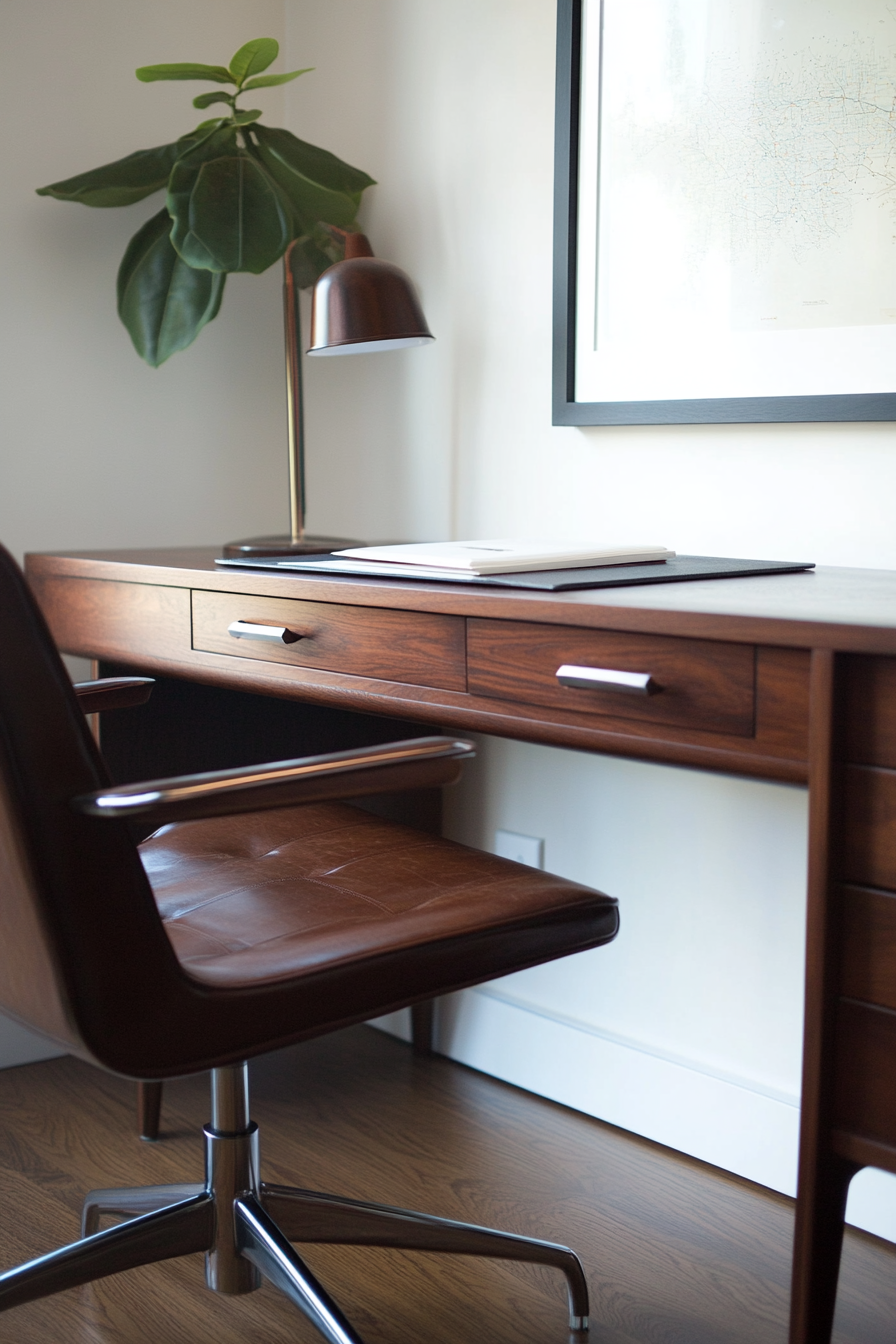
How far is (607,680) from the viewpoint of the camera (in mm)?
1092

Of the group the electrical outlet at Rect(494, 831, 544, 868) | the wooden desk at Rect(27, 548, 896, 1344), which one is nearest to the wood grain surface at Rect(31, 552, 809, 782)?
the wooden desk at Rect(27, 548, 896, 1344)

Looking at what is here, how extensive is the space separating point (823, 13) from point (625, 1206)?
58.6 inches

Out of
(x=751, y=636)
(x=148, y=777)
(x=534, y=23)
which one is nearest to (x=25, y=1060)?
(x=148, y=777)

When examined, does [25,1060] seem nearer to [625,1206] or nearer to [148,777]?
[148,777]

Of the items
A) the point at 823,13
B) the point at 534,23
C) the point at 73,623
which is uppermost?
the point at 534,23

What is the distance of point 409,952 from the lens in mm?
1082

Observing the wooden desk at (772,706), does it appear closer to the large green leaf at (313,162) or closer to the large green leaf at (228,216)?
the large green leaf at (228,216)

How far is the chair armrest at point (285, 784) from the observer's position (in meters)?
0.93

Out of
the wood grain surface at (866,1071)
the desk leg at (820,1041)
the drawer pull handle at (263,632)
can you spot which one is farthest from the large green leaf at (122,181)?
the wood grain surface at (866,1071)

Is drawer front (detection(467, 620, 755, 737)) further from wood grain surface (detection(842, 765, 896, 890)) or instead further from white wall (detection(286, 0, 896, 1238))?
white wall (detection(286, 0, 896, 1238))

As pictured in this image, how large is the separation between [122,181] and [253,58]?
27 centimetres

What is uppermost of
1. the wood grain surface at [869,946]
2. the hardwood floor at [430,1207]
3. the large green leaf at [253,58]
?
the large green leaf at [253,58]

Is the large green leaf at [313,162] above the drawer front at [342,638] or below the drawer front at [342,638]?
above

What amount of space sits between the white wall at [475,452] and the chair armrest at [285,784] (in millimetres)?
734
